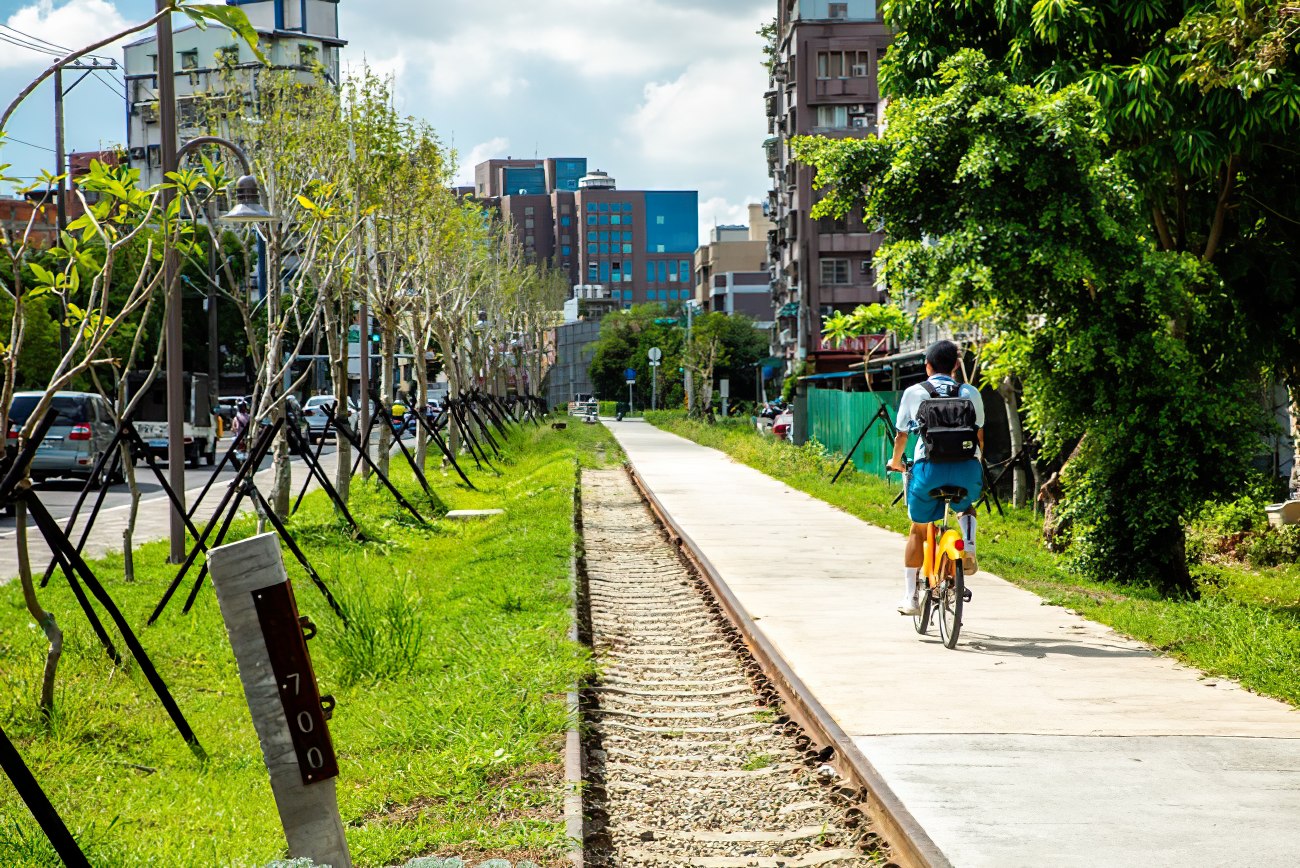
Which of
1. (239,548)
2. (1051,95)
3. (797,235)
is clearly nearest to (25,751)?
(239,548)

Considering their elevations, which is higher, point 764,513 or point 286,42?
point 286,42

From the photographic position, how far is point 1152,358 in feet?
44.7

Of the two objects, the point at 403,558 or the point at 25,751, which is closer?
the point at 25,751

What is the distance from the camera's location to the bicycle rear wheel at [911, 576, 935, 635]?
34.9 feet

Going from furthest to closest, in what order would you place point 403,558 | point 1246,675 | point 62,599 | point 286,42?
point 286,42, point 403,558, point 62,599, point 1246,675

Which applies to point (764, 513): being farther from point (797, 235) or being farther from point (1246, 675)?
point (797, 235)

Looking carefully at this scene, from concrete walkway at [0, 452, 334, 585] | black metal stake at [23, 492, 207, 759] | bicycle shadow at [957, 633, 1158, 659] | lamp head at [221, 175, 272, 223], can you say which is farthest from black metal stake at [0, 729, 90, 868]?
lamp head at [221, 175, 272, 223]

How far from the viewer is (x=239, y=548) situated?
4.71 meters

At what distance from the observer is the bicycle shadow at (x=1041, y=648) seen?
32.9 ft

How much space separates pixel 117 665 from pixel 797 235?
7385 cm

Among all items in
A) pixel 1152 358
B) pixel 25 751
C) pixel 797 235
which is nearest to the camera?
pixel 25 751

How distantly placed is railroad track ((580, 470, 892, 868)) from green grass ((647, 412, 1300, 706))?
2.80 meters

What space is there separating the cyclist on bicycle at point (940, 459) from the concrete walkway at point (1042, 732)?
3.03 feet

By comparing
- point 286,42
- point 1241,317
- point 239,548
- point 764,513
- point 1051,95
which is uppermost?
point 286,42
